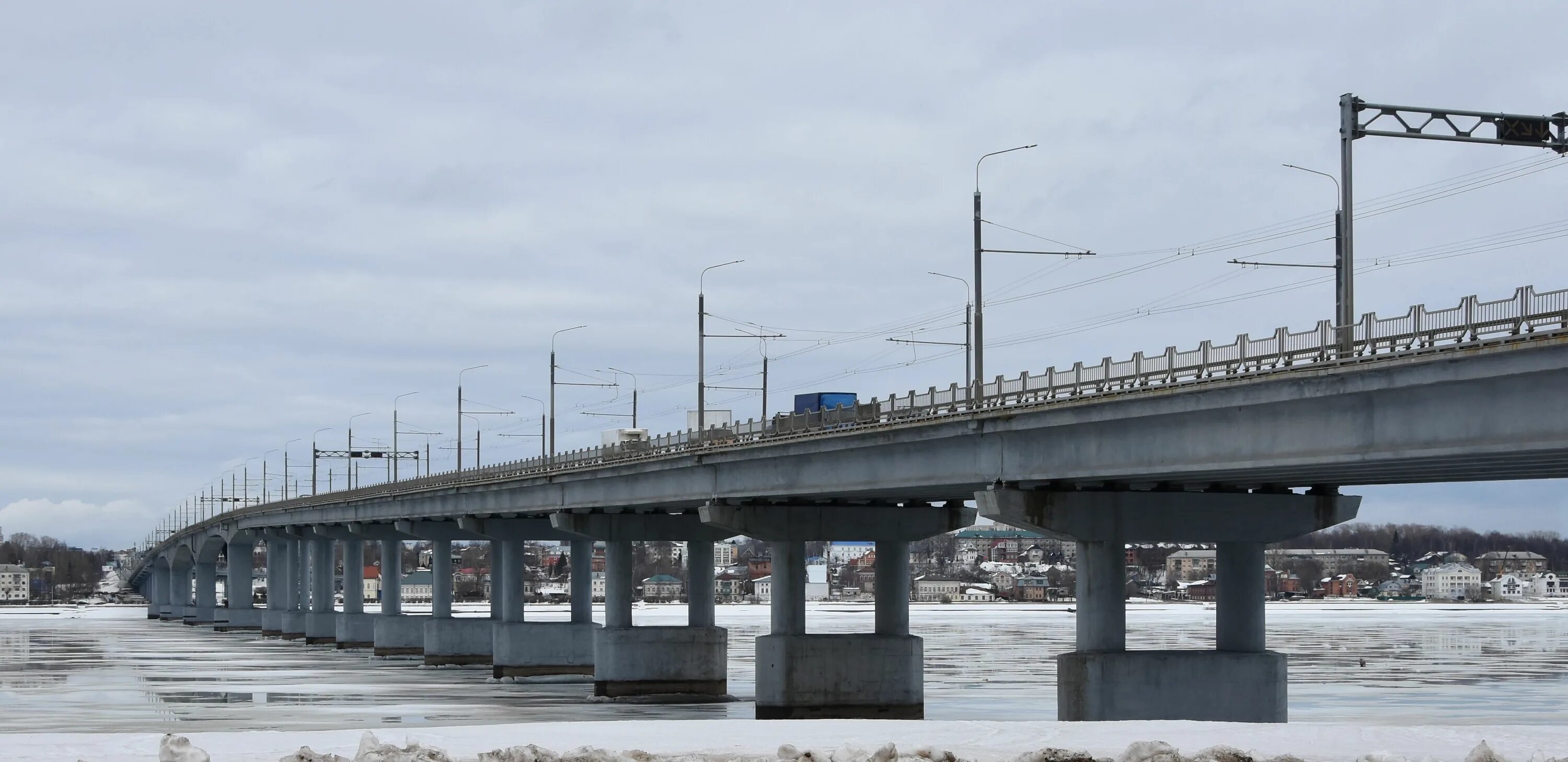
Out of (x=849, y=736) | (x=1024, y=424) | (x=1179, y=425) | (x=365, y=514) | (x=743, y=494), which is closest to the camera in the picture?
(x=849, y=736)

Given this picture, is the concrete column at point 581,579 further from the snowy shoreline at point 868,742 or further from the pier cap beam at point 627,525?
the snowy shoreline at point 868,742

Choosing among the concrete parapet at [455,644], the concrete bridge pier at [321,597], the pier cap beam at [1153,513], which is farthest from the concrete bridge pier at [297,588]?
the pier cap beam at [1153,513]

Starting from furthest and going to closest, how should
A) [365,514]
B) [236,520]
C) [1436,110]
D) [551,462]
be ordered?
[236,520], [365,514], [551,462], [1436,110]

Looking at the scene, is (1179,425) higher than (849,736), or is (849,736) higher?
(1179,425)

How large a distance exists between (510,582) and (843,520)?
38.6 m

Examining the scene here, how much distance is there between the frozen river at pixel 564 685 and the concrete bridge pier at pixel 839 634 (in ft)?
6.37

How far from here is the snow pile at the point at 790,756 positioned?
89.1 feet

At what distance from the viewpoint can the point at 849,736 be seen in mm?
33094

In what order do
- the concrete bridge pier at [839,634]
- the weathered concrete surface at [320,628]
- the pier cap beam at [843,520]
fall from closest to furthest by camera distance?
the concrete bridge pier at [839,634], the pier cap beam at [843,520], the weathered concrete surface at [320,628]

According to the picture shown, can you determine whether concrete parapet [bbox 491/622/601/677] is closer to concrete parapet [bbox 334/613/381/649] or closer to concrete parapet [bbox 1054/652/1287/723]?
concrete parapet [bbox 334/613/381/649]

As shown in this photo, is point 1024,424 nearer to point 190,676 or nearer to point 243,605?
point 190,676

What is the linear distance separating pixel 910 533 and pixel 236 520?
129479mm

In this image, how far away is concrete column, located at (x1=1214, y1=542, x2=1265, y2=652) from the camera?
49.8 metres

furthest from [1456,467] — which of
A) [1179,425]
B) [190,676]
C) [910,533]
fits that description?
[190,676]
